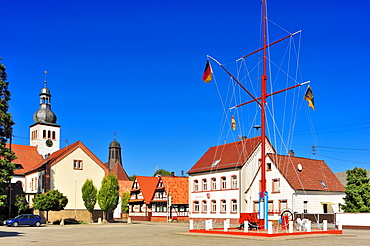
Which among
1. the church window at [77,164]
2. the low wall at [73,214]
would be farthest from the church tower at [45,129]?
the low wall at [73,214]

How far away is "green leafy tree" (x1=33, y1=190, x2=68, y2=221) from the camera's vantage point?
177 ft

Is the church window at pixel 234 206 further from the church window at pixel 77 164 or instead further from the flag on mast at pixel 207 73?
the flag on mast at pixel 207 73

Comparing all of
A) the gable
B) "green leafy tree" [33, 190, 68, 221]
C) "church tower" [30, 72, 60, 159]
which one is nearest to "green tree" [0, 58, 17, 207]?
"green leafy tree" [33, 190, 68, 221]

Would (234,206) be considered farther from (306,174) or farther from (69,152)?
(69,152)

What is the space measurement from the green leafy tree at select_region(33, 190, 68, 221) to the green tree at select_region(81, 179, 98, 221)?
3.32 meters

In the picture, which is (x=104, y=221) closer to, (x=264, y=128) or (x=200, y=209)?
(x=200, y=209)

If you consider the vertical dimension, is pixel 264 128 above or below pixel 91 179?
above

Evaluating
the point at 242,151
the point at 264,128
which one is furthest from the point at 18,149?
the point at 264,128

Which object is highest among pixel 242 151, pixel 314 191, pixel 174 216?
pixel 242 151

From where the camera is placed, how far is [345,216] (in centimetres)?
4084

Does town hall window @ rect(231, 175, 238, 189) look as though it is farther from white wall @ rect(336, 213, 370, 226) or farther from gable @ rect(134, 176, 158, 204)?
gable @ rect(134, 176, 158, 204)

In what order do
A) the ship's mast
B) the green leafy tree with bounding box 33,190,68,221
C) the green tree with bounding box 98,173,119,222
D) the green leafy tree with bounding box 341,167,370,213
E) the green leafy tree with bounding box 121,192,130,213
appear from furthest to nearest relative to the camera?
1. the green leafy tree with bounding box 121,192,130,213
2. the green tree with bounding box 98,173,119,222
3. the green leafy tree with bounding box 33,190,68,221
4. the green leafy tree with bounding box 341,167,370,213
5. the ship's mast

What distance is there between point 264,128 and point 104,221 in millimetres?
37169

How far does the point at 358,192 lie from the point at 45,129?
6108cm
